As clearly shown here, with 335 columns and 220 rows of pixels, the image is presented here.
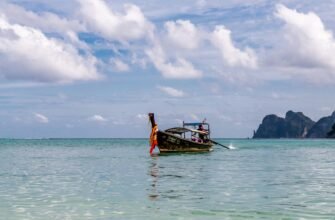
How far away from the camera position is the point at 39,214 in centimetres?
1552

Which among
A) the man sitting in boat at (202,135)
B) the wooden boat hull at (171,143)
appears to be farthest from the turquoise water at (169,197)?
the man sitting in boat at (202,135)

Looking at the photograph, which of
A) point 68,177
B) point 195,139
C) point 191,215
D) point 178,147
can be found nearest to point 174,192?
point 191,215

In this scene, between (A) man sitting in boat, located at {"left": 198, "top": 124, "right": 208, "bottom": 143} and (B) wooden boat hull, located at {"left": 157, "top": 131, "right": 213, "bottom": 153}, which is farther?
(A) man sitting in boat, located at {"left": 198, "top": 124, "right": 208, "bottom": 143}

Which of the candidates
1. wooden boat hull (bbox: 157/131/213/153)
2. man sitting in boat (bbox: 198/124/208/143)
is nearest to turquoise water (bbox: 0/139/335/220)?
wooden boat hull (bbox: 157/131/213/153)

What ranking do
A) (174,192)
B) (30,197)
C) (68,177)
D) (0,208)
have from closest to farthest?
(0,208)
(30,197)
(174,192)
(68,177)

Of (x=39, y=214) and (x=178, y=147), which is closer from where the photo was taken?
(x=39, y=214)

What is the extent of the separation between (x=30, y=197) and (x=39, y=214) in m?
4.05

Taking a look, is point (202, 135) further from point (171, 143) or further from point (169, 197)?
point (169, 197)

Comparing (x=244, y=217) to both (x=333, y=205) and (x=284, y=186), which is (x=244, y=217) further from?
(x=284, y=186)

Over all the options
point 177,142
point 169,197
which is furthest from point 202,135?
point 169,197

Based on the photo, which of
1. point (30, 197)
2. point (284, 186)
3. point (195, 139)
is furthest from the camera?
point (195, 139)

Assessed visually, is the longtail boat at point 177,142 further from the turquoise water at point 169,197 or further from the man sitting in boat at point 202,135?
the turquoise water at point 169,197

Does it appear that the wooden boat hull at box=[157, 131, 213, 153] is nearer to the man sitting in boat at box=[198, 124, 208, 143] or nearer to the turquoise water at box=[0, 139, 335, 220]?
the man sitting in boat at box=[198, 124, 208, 143]

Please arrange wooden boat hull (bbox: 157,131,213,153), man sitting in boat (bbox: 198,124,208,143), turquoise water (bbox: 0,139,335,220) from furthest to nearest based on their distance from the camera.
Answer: man sitting in boat (bbox: 198,124,208,143) → wooden boat hull (bbox: 157,131,213,153) → turquoise water (bbox: 0,139,335,220)
